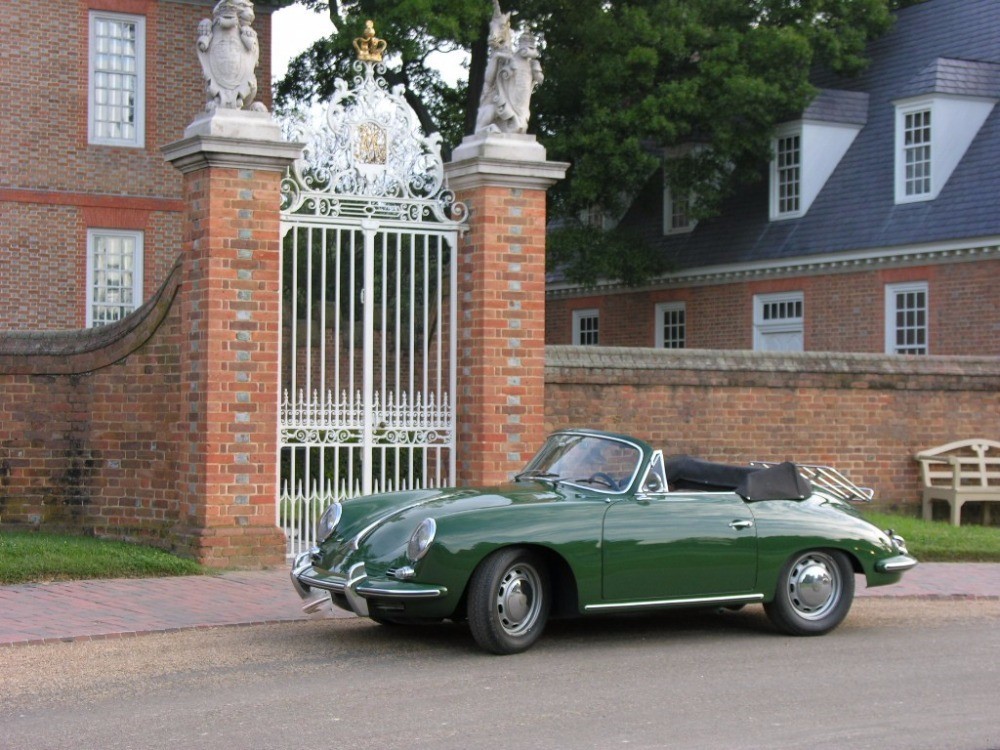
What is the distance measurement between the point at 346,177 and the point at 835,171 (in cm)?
1488

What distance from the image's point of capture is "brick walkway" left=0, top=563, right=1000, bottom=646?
30.0 feet

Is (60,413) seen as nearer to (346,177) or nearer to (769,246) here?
(346,177)

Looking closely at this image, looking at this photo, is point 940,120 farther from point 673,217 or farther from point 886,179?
point 673,217

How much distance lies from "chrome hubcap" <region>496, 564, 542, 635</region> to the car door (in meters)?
0.43

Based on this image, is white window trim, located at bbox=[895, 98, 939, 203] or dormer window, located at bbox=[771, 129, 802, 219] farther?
dormer window, located at bbox=[771, 129, 802, 219]

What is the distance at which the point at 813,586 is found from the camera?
30.6ft

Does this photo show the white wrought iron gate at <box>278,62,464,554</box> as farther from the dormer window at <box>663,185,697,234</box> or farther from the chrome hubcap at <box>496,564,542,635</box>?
the dormer window at <box>663,185,697,234</box>

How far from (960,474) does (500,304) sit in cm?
647

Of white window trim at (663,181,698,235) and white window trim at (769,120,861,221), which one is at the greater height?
white window trim at (769,120,861,221)

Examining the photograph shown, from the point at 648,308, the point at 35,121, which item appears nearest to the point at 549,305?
the point at 648,308

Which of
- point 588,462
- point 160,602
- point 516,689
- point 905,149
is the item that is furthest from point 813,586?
point 905,149

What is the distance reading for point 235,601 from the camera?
10.2 metres

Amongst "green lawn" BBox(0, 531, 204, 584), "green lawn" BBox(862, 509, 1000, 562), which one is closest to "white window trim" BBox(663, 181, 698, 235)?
"green lawn" BBox(862, 509, 1000, 562)

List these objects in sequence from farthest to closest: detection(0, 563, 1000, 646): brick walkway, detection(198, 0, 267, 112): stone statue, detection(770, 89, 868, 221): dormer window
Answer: detection(770, 89, 868, 221): dormer window, detection(198, 0, 267, 112): stone statue, detection(0, 563, 1000, 646): brick walkway
